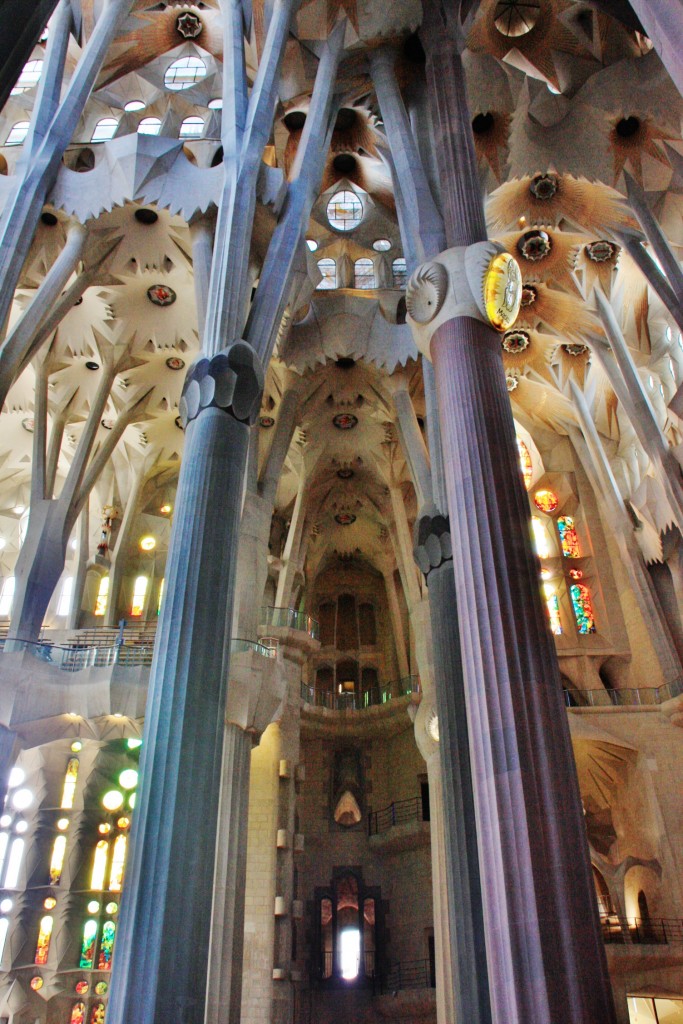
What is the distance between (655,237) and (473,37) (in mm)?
5694

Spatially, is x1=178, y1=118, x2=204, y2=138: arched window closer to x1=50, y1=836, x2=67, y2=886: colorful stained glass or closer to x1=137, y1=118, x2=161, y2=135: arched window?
x1=137, y1=118, x2=161, y2=135: arched window

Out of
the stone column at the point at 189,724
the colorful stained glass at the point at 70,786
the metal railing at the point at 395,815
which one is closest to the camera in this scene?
the stone column at the point at 189,724

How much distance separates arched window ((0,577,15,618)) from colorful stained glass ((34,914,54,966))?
8.34 metres

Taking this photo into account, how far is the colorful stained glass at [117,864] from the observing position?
60.9ft

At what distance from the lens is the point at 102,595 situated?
22.2 meters

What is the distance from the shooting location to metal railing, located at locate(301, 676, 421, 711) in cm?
2323

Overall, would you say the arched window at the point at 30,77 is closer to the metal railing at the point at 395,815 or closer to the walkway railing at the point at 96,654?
the walkway railing at the point at 96,654

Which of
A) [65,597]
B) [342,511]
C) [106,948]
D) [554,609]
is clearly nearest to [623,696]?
[554,609]

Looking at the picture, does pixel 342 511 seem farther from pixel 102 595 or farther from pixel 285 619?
pixel 102 595

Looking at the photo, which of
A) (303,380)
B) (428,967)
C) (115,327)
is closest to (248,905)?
(428,967)

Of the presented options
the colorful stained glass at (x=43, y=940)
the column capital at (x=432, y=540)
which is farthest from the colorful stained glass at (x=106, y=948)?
the column capital at (x=432, y=540)

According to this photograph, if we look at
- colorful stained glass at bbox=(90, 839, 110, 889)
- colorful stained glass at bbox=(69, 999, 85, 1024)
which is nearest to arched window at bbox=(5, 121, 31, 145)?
colorful stained glass at bbox=(90, 839, 110, 889)

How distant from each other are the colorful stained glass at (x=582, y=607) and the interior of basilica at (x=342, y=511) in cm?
10

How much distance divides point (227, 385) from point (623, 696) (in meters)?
14.9
